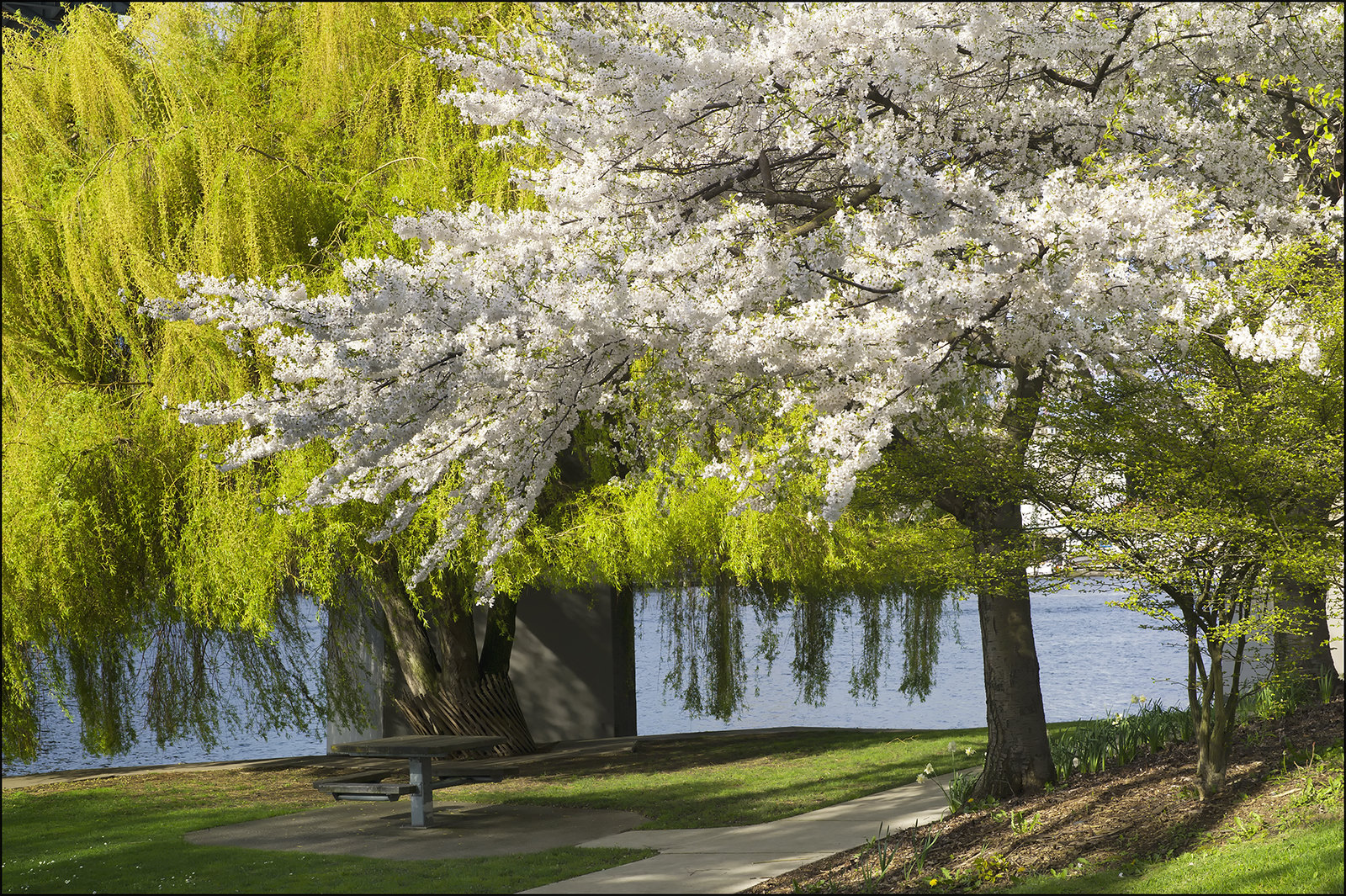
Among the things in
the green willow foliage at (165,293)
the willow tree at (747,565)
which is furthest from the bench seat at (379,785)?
the willow tree at (747,565)

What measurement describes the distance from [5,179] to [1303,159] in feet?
33.5

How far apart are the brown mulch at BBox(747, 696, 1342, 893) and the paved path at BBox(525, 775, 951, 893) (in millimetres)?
273

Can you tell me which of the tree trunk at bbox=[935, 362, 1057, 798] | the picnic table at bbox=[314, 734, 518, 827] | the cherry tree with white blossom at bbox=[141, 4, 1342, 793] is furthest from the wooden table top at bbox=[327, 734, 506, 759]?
the tree trunk at bbox=[935, 362, 1057, 798]

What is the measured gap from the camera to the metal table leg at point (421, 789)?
8258 millimetres

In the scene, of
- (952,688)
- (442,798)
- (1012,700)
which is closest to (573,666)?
(442,798)

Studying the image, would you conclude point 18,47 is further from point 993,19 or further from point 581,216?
point 993,19

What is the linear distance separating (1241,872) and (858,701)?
1698cm

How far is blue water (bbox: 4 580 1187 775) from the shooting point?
51.9 feet

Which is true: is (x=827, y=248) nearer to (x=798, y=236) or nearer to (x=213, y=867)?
(x=798, y=236)

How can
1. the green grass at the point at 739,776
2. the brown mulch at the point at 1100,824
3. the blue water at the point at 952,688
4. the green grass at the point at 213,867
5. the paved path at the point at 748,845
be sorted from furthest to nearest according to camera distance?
the blue water at the point at 952,688 → the green grass at the point at 739,776 → the green grass at the point at 213,867 → the paved path at the point at 748,845 → the brown mulch at the point at 1100,824

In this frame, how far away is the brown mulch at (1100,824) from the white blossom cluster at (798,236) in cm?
197

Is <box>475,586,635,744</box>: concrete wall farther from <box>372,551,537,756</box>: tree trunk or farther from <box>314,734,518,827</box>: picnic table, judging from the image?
<box>314,734,518,827</box>: picnic table

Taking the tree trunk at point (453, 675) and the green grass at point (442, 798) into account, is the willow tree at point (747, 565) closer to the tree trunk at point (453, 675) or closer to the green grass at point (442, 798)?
the green grass at point (442, 798)

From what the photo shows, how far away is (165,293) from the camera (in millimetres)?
9117
